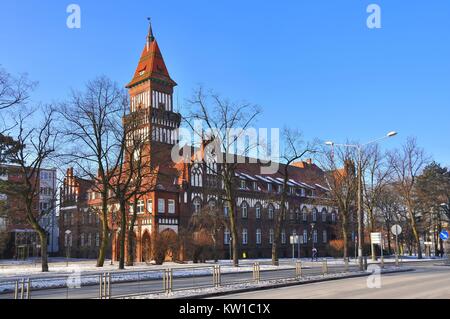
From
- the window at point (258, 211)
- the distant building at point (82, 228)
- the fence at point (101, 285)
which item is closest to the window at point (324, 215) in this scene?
the window at point (258, 211)

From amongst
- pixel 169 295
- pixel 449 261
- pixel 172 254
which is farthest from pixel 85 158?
pixel 449 261

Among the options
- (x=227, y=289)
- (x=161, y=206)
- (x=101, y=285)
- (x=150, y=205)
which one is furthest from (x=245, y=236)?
(x=101, y=285)

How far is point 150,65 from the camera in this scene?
6862 cm

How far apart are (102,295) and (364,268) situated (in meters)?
Answer: 19.4

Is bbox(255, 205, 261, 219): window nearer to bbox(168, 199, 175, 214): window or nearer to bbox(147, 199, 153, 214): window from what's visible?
bbox(168, 199, 175, 214): window

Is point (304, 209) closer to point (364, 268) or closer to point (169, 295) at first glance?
point (364, 268)

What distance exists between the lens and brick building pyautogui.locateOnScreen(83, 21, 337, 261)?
183ft

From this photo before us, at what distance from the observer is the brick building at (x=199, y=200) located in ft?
183

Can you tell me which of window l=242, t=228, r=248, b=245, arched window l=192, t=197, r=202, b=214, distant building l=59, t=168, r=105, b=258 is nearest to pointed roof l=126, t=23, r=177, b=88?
distant building l=59, t=168, r=105, b=258

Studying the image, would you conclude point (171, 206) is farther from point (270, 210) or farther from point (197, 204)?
point (270, 210)

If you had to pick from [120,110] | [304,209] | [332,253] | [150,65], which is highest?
[150,65]

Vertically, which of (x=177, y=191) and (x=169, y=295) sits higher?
(x=177, y=191)

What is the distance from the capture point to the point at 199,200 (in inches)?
2367
